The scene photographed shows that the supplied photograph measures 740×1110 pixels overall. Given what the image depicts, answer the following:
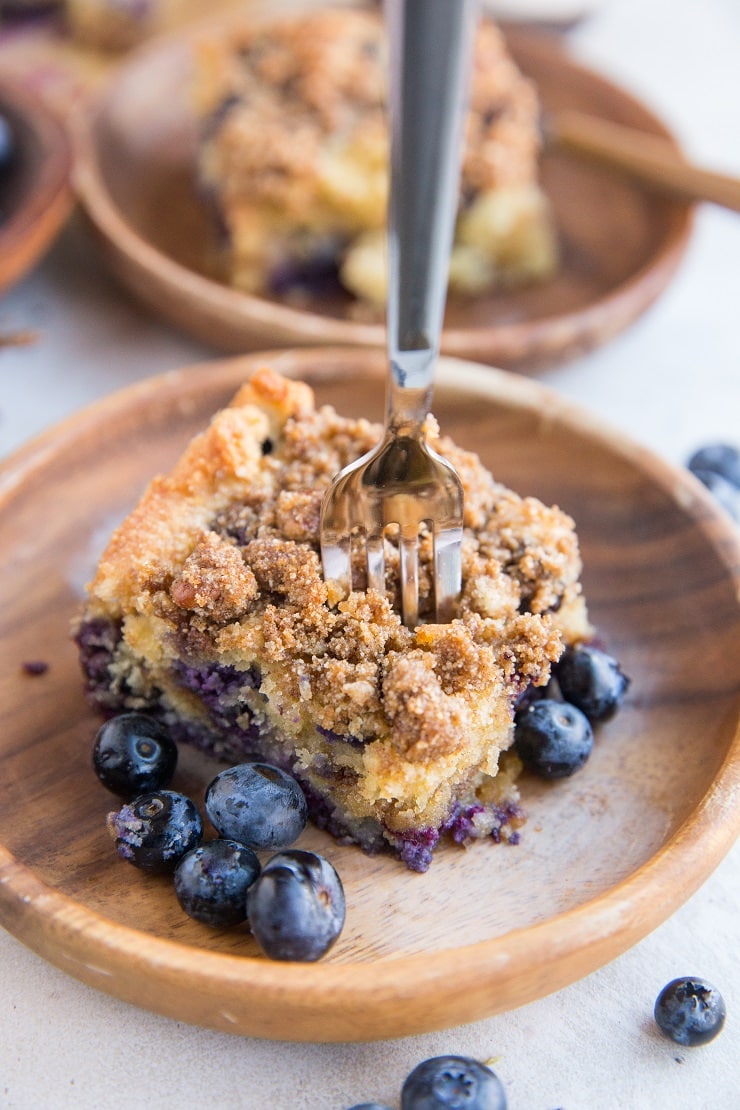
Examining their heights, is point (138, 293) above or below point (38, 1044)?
above

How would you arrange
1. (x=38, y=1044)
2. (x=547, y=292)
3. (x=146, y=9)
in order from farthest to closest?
1. (x=146, y=9)
2. (x=547, y=292)
3. (x=38, y=1044)

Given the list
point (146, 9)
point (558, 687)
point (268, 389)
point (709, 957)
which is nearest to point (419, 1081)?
point (709, 957)

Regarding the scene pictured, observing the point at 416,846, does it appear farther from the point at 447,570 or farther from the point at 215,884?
the point at 447,570

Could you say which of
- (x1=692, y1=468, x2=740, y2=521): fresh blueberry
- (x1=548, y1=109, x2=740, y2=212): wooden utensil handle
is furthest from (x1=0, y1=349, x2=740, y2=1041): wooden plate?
(x1=548, y1=109, x2=740, y2=212): wooden utensil handle

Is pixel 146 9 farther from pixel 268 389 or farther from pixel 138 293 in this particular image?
pixel 268 389

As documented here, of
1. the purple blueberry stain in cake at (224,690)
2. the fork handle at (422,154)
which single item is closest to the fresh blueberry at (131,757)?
the purple blueberry stain in cake at (224,690)

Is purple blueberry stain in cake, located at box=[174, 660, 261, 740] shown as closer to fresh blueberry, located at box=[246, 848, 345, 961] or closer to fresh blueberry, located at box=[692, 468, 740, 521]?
fresh blueberry, located at box=[246, 848, 345, 961]

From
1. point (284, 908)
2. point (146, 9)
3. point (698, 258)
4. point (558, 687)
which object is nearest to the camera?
point (284, 908)
